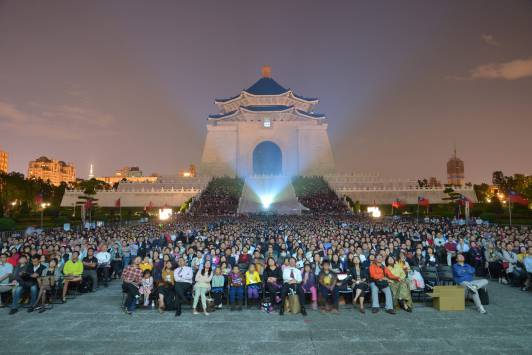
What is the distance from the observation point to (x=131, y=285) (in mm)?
8633

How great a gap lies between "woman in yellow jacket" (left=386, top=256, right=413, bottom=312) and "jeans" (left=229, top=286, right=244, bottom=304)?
11.5 feet

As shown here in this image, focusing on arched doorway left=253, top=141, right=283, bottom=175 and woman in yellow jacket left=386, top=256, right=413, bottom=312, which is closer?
woman in yellow jacket left=386, top=256, right=413, bottom=312

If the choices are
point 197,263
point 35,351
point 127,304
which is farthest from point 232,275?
point 35,351

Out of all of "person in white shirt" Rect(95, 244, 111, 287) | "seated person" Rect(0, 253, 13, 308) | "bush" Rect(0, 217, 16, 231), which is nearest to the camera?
"seated person" Rect(0, 253, 13, 308)

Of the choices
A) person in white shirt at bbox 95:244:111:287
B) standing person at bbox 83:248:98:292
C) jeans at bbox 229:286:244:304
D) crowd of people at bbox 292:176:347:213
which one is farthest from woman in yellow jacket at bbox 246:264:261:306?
crowd of people at bbox 292:176:347:213

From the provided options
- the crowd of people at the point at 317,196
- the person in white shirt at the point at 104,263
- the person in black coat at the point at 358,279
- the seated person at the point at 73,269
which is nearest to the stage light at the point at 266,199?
the crowd of people at the point at 317,196

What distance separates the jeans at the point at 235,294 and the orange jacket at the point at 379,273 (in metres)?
3.07

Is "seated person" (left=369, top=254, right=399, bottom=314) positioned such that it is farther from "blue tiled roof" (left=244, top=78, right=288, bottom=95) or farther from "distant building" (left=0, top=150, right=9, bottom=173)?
"distant building" (left=0, top=150, right=9, bottom=173)

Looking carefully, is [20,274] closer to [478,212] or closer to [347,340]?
[347,340]

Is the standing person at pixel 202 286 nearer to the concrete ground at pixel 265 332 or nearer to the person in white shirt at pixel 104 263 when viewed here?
the concrete ground at pixel 265 332

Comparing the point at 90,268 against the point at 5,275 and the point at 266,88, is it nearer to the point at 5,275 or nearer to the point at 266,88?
the point at 5,275

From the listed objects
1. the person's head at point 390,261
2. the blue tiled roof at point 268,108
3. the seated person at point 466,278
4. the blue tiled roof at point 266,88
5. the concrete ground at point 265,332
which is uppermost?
the blue tiled roof at point 266,88

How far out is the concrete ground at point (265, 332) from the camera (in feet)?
20.5

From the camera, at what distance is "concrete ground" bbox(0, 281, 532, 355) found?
626cm
